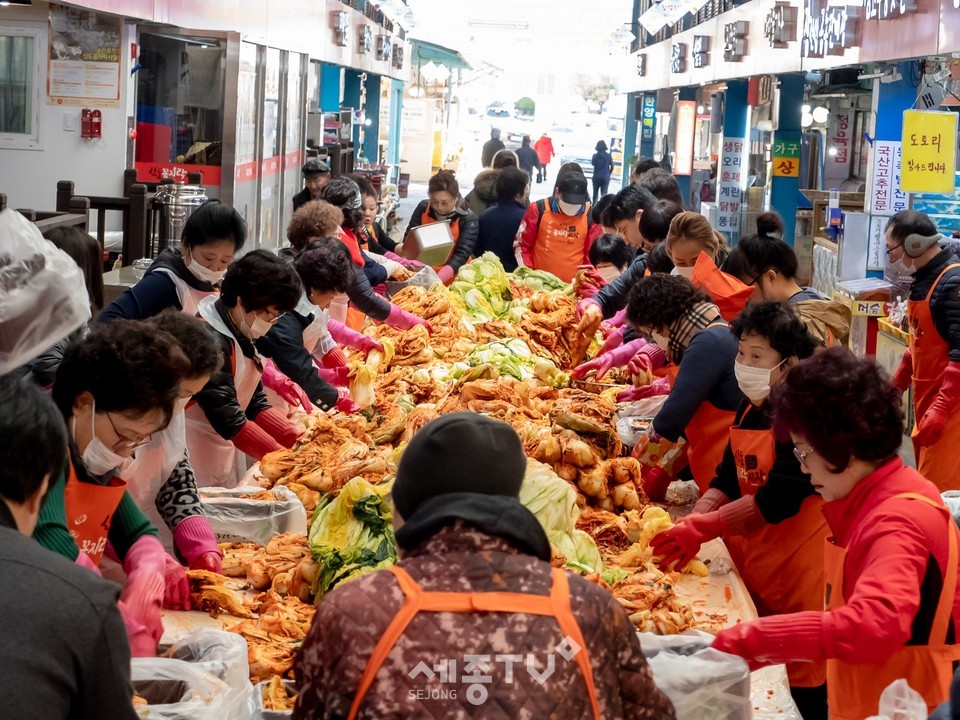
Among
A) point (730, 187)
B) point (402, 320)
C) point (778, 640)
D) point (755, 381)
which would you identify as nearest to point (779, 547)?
point (755, 381)

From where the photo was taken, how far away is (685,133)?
24297 millimetres

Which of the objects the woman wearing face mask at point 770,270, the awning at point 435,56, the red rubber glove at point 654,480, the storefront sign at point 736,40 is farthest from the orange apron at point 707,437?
the awning at point 435,56

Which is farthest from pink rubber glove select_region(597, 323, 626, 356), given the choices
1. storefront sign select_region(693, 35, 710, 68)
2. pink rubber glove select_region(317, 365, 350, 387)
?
storefront sign select_region(693, 35, 710, 68)

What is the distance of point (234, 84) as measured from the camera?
10711 millimetres

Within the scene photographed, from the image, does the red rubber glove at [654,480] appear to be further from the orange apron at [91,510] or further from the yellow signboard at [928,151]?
the yellow signboard at [928,151]

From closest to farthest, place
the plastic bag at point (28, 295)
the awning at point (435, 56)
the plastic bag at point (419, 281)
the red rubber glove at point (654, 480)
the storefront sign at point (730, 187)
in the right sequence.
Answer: the plastic bag at point (28, 295)
the red rubber glove at point (654, 480)
the plastic bag at point (419, 281)
the storefront sign at point (730, 187)
the awning at point (435, 56)

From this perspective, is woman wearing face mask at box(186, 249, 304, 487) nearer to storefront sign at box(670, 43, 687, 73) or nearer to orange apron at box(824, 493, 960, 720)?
orange apron at box(824, 493, 960, 720)

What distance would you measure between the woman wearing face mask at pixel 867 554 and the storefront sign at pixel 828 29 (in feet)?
26.9

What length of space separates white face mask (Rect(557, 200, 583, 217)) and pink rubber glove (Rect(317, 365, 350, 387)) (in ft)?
11.3

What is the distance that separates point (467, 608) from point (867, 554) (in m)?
1.34

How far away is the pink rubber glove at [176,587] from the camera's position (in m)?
3.37

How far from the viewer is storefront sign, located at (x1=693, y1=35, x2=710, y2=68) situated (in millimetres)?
19328

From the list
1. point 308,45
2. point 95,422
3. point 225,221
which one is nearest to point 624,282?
point 225,221

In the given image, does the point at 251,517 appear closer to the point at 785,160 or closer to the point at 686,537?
the point at 686,537
